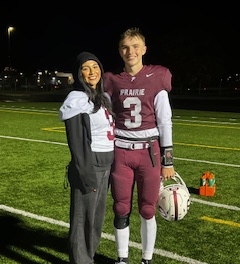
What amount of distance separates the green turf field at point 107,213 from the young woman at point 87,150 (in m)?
0.73

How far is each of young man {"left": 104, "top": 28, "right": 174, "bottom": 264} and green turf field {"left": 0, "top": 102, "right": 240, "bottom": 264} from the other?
87 centimetres

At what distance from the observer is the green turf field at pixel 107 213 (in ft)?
14.5

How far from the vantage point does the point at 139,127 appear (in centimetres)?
376

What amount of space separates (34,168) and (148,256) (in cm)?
470

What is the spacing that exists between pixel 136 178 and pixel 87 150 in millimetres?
663

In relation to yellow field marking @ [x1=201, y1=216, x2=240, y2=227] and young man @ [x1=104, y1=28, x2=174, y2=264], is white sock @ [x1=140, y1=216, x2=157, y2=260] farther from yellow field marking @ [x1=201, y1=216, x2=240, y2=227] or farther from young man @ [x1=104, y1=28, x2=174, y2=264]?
yellow field marking @ [x1=201, y1=216, x2=240, y2=227]

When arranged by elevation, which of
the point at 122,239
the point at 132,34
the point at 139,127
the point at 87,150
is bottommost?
the point at 122,239

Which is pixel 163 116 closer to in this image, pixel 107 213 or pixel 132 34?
pixel 132 34

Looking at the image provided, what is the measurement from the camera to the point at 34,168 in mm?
8234

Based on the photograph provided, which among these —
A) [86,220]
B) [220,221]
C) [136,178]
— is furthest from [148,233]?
[220,221]

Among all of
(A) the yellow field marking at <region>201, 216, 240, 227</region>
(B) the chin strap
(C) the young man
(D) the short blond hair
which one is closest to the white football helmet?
(C) the young man

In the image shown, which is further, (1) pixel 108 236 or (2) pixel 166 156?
(1) pixel 108 236

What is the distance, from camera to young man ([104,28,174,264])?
12.1 feet

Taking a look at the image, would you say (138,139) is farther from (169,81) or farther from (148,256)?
(148,256)
